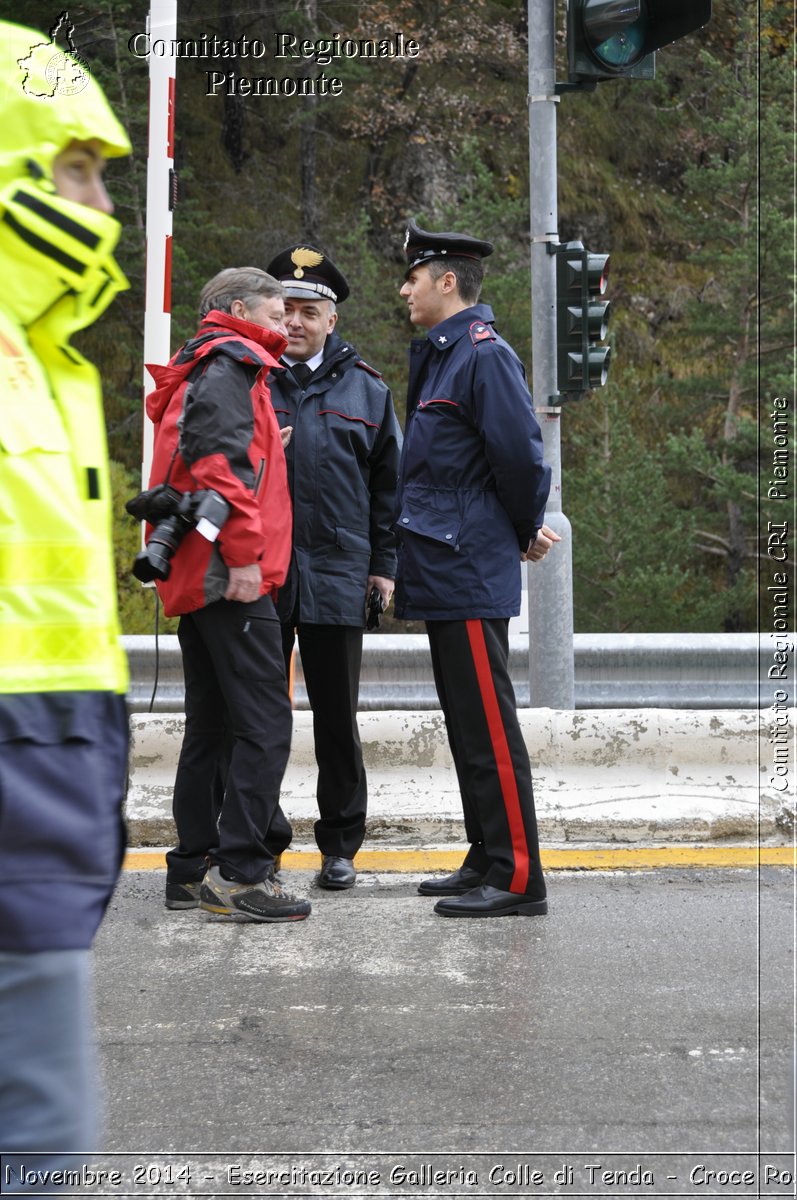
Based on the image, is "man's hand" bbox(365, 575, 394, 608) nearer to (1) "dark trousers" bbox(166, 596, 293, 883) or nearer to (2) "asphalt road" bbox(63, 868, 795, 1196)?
(1) "dark trousers" bbox(166, 596, 293, 883)

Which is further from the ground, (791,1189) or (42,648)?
(42,648)

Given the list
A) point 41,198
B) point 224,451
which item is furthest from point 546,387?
point 41,198

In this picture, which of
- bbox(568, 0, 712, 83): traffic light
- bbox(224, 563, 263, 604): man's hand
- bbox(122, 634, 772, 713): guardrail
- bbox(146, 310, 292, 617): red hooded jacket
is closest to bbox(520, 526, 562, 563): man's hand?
bbox(146, 310, 292, 617): red hooded jacket

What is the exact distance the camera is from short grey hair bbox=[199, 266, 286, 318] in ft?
15.0

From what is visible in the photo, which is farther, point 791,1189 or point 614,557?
point 614,557

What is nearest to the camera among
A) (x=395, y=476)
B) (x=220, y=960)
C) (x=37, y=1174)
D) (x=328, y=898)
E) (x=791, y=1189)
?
(x=37, y=1174)

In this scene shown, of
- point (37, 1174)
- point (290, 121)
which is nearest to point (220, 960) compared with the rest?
point (37, 1174)

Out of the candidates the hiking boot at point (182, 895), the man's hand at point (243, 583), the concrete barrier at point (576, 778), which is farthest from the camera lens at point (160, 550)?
the concrete barrier at point (576, 778)

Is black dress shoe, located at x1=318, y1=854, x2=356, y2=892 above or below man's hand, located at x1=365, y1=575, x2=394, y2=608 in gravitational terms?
below

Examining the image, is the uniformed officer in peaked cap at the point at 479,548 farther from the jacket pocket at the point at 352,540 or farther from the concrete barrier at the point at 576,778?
the concrete barrier at the point at 576,778

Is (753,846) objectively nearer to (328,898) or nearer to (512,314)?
(328,898)

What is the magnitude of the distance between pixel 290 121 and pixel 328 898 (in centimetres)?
1828

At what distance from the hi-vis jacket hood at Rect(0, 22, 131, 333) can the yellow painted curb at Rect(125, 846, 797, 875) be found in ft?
11.4

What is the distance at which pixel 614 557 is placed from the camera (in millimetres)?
17781
